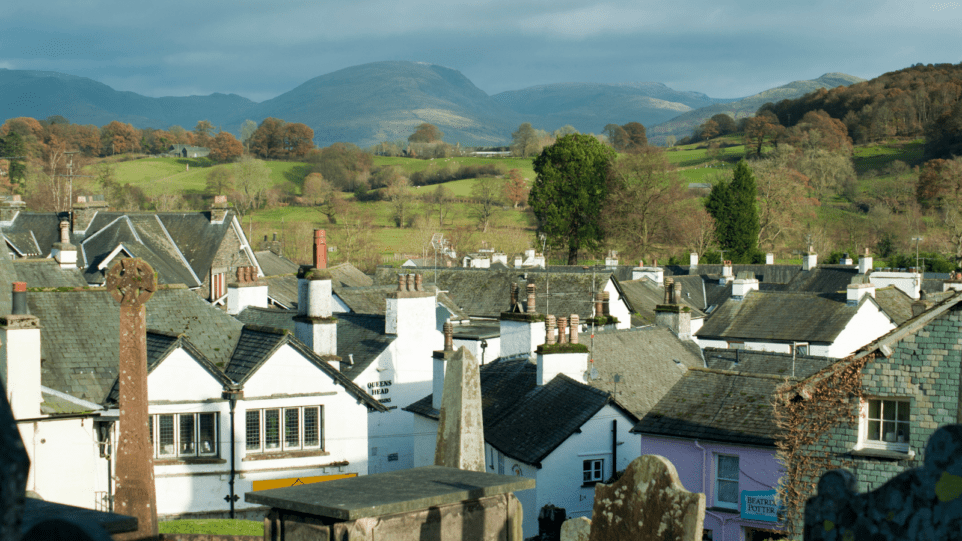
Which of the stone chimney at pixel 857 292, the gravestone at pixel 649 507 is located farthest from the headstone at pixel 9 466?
the stone chimney at pixel 857 292

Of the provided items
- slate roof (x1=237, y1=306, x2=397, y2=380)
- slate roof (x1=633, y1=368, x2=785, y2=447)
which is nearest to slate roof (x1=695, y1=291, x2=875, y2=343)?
slate roof (x1=633, y1=368, x2=785, y2=447)

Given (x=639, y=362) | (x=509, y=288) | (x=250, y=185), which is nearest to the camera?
(x=639, y=362)

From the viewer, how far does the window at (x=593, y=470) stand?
2100 cm

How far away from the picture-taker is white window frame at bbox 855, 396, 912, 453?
1702 cm

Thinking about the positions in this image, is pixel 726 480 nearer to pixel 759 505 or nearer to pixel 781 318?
pixel 759 505

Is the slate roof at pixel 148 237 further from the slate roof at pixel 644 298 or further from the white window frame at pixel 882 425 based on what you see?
the white window frame at pixel 882 425

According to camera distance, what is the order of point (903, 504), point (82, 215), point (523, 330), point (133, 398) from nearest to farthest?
point (903, 504) < point (133, 398) < point (523, 330) < point (82, 215)

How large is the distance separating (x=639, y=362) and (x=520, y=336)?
13.1 ft

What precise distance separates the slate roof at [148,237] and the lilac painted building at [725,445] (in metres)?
36.6

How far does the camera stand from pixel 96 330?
73.1 feet

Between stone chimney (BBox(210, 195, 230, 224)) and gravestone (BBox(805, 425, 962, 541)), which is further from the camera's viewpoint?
stone chimney (BBox(210, 195, 230, 224))

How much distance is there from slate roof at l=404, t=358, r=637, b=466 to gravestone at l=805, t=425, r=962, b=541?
676 inches

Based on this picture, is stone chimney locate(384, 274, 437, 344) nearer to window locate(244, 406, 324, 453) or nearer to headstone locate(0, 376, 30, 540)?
window locate(244, 406, 324, 453)

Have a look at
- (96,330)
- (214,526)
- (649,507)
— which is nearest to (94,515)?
(649,507)
